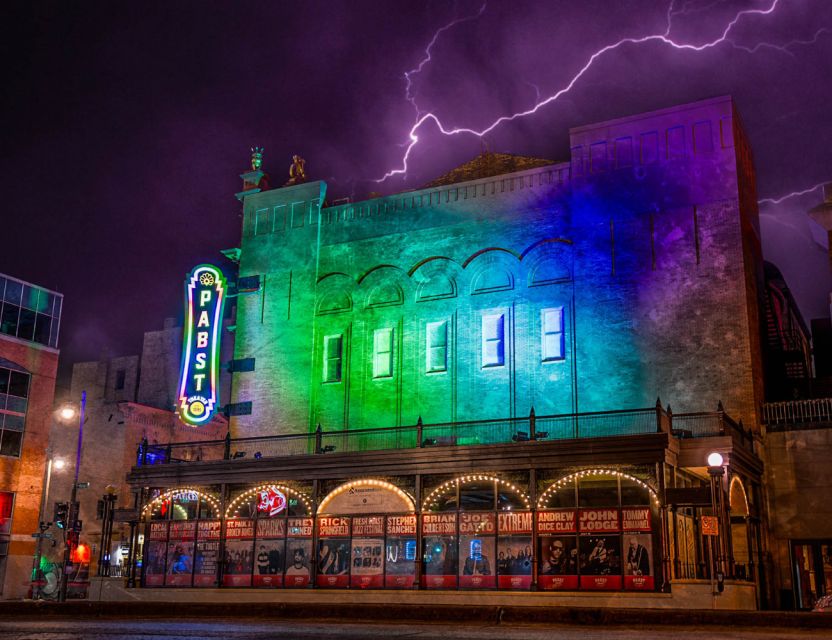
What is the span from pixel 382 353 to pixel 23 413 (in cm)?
2342

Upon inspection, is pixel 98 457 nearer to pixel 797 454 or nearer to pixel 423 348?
pixel 423 348

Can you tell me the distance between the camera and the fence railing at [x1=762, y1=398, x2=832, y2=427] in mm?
29234

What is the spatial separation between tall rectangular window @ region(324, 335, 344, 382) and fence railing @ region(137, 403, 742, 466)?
8.13 ft

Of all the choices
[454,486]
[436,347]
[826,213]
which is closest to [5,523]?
[436,347]

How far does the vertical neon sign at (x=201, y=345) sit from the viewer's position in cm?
3441

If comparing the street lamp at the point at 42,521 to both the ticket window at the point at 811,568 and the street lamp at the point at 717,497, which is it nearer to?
the street lamp at the point at 717,497

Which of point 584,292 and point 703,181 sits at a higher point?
point 703,181

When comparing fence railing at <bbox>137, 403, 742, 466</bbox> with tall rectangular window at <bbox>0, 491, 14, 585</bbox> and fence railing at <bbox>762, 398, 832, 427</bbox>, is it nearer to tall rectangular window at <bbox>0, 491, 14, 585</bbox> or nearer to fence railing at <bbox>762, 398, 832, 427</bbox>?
fence railing at <bbox>762, 398, 832, 427</bbox>

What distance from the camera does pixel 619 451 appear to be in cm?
2498

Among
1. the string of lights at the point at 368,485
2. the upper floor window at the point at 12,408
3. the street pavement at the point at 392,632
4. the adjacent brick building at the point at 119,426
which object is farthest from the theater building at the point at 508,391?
the adjacent brick building at the point at 119,426

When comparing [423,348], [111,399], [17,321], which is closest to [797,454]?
[423,348]

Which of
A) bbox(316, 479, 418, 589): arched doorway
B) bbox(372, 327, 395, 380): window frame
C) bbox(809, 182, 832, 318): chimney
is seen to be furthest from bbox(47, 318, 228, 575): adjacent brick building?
bbox(809, 182, 832, 318): chimney

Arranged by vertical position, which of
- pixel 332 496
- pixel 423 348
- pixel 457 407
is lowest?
pixel 332 496

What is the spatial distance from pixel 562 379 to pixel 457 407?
12.8ft
